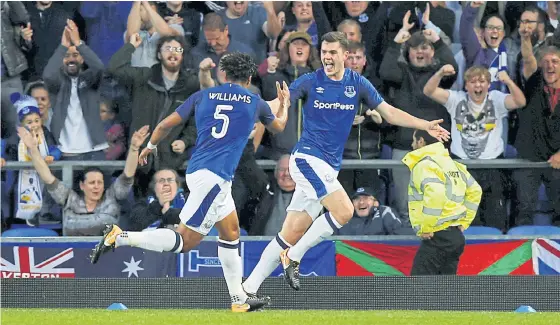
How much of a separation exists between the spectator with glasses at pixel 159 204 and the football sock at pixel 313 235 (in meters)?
Answer: 2.53

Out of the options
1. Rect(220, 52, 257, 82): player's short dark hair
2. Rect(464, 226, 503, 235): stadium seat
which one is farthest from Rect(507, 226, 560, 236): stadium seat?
Rect(220, 52, 257, 82): player's short dark hair

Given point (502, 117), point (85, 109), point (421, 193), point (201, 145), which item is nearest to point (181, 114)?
point (201, 145)

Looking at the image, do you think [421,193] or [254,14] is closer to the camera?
[421,193]

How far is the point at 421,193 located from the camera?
13.1 metres

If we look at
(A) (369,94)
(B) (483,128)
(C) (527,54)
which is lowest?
(B) (483,128)

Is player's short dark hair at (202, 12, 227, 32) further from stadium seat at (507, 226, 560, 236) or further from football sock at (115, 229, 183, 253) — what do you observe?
football sock at (115, 229, 183, 253)

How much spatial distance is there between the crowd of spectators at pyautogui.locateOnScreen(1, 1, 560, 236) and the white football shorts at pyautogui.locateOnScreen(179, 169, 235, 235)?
2914mm

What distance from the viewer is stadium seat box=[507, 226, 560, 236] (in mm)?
14250

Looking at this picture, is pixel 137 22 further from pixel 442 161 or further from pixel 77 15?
pixel 442 161

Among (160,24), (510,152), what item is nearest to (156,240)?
(160,24)

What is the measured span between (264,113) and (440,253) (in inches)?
115

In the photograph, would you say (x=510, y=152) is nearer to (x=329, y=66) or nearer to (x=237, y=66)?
(x=329, y=66)

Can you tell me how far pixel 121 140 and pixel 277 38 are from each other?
84.4 inches

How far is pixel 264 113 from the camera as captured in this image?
1130cm
